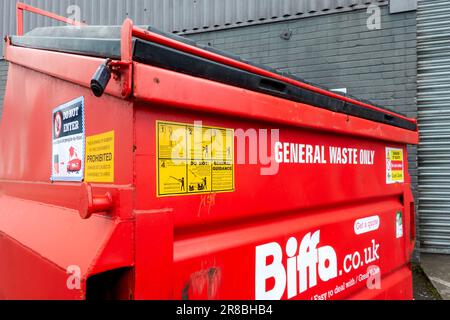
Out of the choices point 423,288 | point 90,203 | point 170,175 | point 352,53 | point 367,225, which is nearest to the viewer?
point 90,203

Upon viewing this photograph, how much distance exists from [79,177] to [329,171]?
1.23 meters

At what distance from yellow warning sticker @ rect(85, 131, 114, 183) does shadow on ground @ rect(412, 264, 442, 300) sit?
4080mm

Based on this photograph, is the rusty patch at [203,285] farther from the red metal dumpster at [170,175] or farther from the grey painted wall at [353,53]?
the grey painted wall at [353,53]

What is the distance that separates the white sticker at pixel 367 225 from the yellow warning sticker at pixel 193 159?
1.09 m

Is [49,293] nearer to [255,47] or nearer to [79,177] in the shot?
[79,177]

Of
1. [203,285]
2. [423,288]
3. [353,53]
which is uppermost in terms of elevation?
Answer: [353,53]

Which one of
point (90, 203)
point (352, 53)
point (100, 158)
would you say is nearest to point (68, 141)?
point (100, 158)

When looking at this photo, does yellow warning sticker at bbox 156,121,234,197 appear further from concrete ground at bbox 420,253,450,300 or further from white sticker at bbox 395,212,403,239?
concrete ground at bbox 420,253,450,300

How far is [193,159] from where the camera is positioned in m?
1.32

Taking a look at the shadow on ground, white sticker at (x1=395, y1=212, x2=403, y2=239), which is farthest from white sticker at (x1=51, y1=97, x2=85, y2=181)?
the shadow on ground

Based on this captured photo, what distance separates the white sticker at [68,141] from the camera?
1.43 metres

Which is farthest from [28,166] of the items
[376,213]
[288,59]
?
[288,59]

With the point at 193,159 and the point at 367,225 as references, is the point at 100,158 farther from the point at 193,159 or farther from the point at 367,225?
the point at 367,225

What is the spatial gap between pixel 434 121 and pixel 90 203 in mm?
5567
